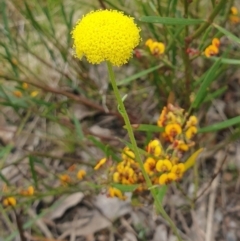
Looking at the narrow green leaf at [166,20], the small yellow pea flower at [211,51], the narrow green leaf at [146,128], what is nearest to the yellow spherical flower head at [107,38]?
the narrow green leaf at [166,20]

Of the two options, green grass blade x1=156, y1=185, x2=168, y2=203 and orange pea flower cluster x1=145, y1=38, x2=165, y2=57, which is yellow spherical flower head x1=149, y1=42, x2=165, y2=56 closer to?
orange pea flower cluster x1=145, y1=38, x2=165, y2=57

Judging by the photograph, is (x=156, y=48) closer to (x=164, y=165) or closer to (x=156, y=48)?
(x=156, y=48)

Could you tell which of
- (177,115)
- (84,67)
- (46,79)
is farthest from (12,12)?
(177,115)

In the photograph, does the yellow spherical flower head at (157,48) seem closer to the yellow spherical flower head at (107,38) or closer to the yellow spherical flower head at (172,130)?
the yellow spherical flower head at (172,130)

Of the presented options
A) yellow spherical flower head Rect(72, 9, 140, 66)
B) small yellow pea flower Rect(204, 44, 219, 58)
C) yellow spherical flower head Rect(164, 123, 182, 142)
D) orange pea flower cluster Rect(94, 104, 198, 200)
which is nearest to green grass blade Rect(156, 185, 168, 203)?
orange pea flower cluster Rect(94, 104, 198, 200)

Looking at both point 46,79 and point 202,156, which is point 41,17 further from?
point 202,156

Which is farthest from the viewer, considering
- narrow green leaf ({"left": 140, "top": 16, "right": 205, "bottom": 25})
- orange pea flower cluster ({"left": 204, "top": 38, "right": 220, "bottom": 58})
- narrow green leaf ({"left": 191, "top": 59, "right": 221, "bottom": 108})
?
orange pea flower cluster ({"left": 204, "top": 38, "right": 220, "bottom": 58})
